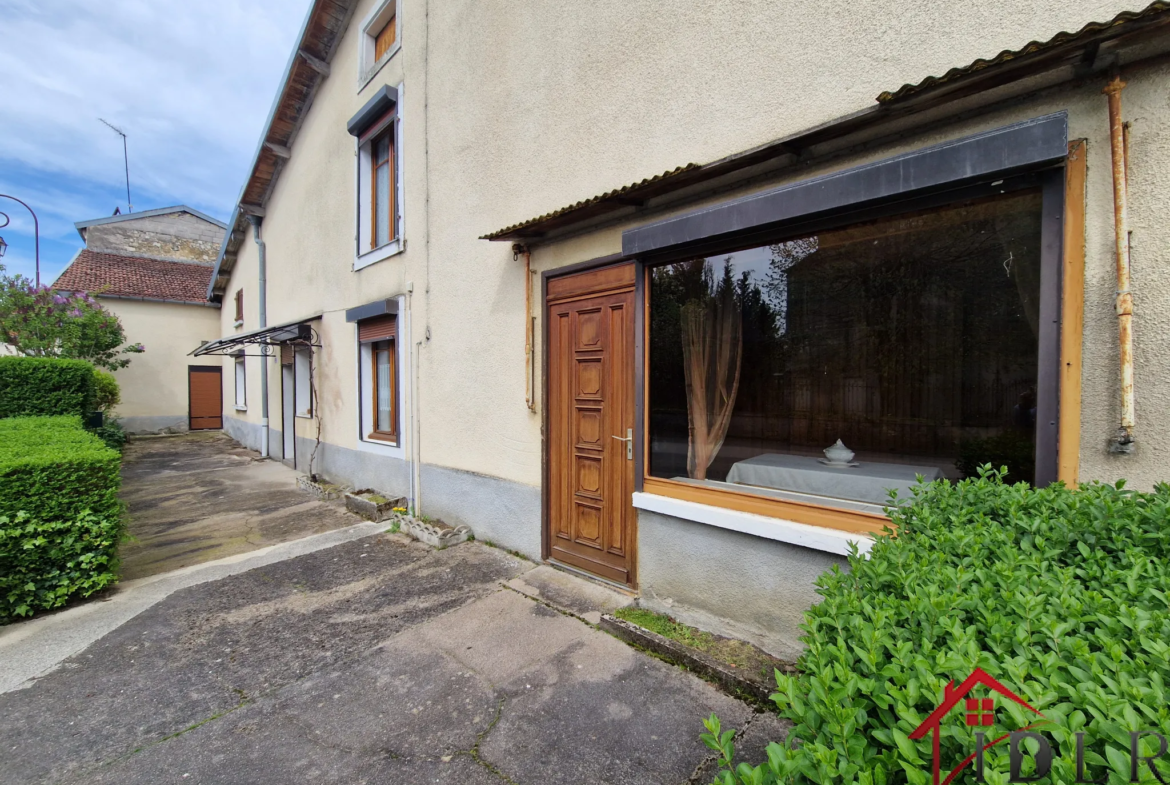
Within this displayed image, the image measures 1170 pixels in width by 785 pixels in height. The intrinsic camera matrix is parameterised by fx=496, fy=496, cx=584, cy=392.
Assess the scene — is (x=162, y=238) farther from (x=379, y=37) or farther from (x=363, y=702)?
(x=363, y=702)

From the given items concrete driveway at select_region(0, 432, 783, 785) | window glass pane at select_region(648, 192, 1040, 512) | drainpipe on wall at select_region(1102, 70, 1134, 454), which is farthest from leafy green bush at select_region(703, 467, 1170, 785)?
concrete driveway at select_region(0, 432, 783, 785)

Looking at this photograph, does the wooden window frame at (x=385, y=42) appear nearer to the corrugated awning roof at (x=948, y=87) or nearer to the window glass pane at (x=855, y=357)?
the corrugated awning roof at (x=948, y=87)

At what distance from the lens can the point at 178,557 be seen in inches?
207

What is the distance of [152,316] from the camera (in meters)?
16.6

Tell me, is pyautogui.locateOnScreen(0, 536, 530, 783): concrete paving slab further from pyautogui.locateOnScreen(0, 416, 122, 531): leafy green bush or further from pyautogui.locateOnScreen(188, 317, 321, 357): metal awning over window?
pyautogui.locateOnScreen(188, 317, 321, 357): metal awning over window

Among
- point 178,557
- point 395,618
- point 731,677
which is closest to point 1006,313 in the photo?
point 731,677

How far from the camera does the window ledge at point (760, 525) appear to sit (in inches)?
112

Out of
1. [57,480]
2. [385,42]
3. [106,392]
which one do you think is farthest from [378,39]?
[106,392]

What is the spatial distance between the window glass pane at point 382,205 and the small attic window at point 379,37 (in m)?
1.49

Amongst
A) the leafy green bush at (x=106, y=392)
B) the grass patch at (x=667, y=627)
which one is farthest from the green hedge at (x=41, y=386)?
the grass patch at (x=667, y=627)

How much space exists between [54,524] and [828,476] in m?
5.81

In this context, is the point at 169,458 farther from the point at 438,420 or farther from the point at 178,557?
the point at 438,420

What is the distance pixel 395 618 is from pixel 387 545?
1866mm

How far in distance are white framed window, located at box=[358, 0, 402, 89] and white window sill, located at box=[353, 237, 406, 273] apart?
2.74 m
